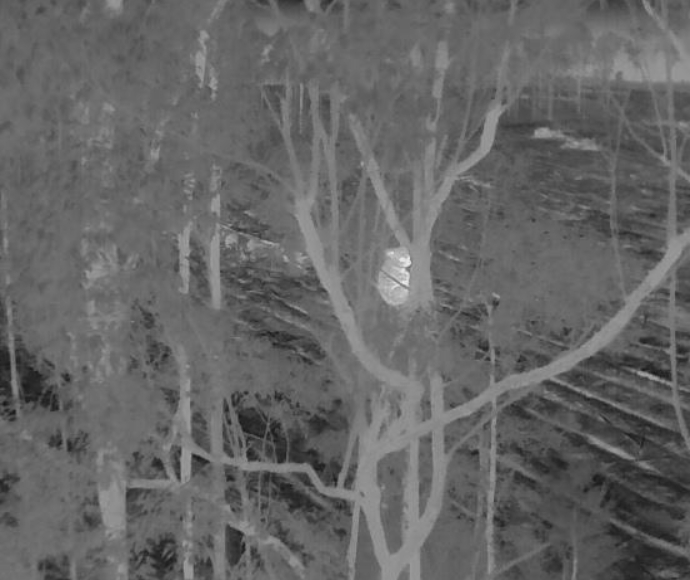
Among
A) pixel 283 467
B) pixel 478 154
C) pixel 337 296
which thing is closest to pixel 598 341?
pixel 478 154

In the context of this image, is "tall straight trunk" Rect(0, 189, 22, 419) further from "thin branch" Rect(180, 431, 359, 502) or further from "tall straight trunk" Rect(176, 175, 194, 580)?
"thin branch" Rect(180, 431, 359, 502)

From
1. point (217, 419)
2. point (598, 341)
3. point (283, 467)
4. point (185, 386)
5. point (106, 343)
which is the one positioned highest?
point (598, 341)

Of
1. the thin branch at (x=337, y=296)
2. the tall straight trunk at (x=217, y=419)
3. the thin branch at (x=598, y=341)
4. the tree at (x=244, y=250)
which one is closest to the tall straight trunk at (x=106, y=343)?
the tree at (x=244, y=250)

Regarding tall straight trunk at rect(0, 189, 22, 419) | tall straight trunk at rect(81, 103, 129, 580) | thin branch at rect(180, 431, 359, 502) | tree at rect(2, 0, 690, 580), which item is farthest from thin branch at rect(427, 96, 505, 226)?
tall straight trunk at rect(0, 189, 22, 419)

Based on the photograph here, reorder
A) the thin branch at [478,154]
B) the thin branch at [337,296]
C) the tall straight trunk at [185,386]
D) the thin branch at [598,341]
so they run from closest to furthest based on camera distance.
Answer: the thin branch at [598,341] → the thin branch at [337,296] → the thin branch at [478,154] → the tall straight trunk at [185,386]

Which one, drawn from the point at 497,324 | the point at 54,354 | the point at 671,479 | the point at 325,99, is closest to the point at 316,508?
the point at 497,324

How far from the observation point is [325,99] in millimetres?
3875

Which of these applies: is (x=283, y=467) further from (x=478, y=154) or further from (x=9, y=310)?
(x=9, y=310)

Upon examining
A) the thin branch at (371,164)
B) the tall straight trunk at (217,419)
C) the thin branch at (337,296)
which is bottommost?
the tall straight trunk at (217,419)

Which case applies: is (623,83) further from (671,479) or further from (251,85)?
(671,479)

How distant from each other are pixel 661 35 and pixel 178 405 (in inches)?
121

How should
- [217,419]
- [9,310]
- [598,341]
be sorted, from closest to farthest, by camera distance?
[598,341] → [217,419] → [9,310]

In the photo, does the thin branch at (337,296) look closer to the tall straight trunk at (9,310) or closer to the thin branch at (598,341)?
the thin branch at (598,341)

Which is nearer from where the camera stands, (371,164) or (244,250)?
(371,164)
